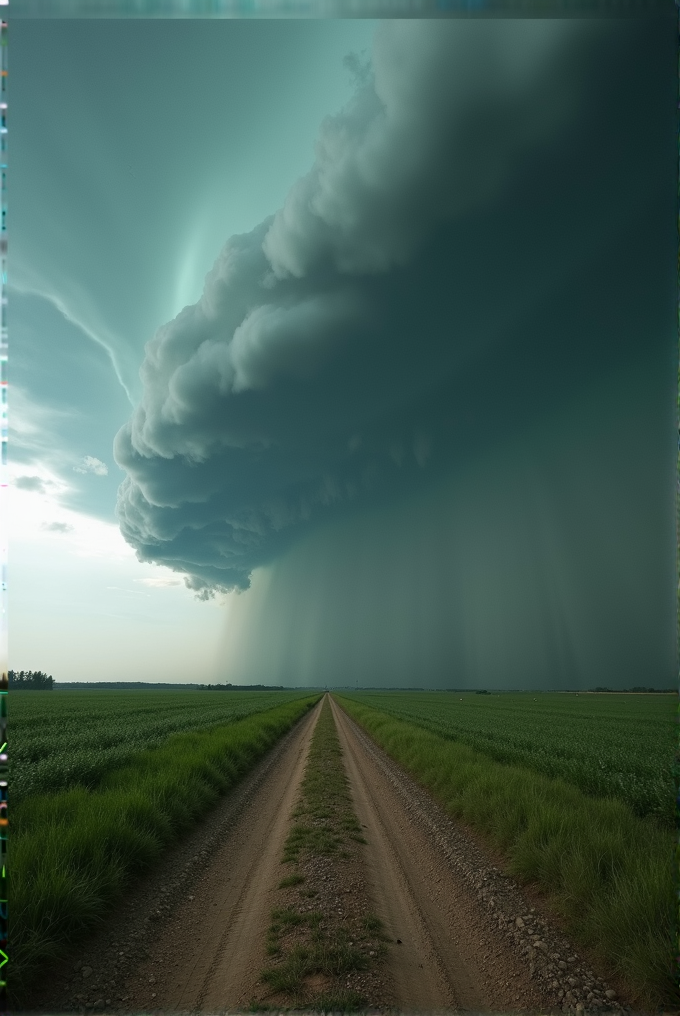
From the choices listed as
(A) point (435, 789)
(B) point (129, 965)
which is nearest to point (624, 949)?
(B) point (129, 965)

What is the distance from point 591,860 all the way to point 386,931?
2967 millimetres

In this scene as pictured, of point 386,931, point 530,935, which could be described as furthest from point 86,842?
point 530,935

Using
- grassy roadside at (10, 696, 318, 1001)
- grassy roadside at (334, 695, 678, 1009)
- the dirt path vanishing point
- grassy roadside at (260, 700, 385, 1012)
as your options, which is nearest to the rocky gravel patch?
the dirt path vanishing point

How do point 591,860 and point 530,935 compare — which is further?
point 591,860

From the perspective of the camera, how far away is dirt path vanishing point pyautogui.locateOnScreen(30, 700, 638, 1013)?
4.48 meters

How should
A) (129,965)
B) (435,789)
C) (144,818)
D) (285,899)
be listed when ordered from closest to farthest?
(129,965), (285,899), (144,818), (435,789)

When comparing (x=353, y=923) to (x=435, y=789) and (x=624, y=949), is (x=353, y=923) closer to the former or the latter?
(x=624, y=949)

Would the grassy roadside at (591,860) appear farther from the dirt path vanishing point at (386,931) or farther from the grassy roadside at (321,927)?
the grassy roadside at (321,927)

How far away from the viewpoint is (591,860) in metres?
6.21

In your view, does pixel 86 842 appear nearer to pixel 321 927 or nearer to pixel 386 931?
pixel 321 927

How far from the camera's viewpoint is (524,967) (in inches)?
199

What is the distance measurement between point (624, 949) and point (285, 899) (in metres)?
4.32

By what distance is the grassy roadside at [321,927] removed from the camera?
14.4 ft

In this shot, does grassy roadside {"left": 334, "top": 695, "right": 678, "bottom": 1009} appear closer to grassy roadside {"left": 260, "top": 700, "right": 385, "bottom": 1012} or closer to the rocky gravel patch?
the rocky gravel patch
